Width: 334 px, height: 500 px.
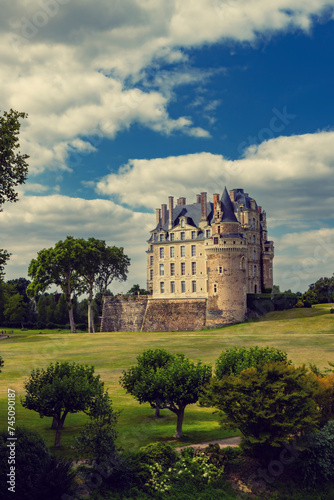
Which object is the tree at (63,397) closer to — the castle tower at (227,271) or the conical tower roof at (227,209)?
the castle tower at (227,271)

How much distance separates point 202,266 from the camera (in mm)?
79188

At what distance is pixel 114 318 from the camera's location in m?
82.3

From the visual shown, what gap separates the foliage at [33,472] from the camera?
17.1 metres

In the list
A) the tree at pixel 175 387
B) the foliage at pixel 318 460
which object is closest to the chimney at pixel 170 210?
the tree at pixel 175 387

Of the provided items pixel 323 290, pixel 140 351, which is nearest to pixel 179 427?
pixel 140 351

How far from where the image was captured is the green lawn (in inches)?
971

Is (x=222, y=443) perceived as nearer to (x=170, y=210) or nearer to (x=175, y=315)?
(x=175, y=315)

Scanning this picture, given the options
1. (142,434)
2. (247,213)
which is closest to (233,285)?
(247,213)

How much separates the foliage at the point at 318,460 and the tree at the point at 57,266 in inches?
2338

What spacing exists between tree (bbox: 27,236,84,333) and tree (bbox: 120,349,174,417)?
50770 mm

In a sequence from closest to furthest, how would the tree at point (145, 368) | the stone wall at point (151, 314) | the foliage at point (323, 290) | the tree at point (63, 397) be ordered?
the tree at point (63, 397) < the tree at point (145, 368) < the stone wall at point (151, 314) < the foliage at point (323, 290)

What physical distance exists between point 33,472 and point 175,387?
8121mm

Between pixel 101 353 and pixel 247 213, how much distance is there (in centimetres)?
3981

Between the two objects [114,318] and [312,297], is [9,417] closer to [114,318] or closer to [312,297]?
[114,318]
